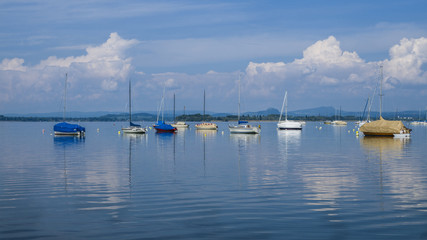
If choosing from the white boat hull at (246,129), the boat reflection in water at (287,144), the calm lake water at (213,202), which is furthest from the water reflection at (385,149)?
the white boat hull at (246,129)

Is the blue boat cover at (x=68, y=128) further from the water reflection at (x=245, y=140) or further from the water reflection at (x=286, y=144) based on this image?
the water reflection at (x=286, y=144)

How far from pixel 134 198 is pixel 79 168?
55.4ft

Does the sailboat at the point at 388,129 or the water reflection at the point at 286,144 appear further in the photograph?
the sailboat at the point at 388,129

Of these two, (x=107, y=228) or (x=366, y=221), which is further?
(x=366, y=221)

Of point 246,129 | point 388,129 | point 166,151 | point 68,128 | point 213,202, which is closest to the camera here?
point 213,202

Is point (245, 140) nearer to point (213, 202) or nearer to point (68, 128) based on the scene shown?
point (68, 128)

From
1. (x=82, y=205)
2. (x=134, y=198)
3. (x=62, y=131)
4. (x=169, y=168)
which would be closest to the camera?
(x=82, y=205)

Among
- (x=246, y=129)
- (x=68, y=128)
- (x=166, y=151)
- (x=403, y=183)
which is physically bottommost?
(x=166, y=151)

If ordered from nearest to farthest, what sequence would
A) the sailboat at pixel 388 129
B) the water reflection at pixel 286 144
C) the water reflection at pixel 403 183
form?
the water reflection at pixel 403 183 < the water reflection at pixel 286 144 < the sailboat at pixel 388 129

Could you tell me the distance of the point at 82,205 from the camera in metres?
21.3

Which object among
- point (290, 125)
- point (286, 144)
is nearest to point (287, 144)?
point (286, 144)

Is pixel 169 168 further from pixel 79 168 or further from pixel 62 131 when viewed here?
pixel 62 131

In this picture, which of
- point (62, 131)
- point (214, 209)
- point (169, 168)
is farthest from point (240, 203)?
point (62, 131)

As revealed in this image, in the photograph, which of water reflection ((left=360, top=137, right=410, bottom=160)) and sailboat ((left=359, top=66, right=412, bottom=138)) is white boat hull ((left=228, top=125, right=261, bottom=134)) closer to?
sailboat ((left=359, top=66, right=412, bottom=138))
